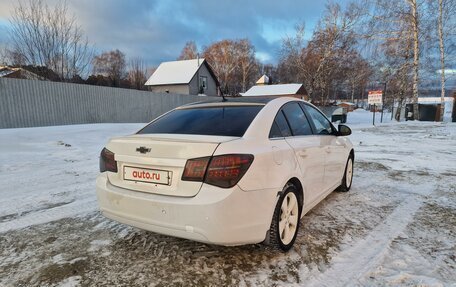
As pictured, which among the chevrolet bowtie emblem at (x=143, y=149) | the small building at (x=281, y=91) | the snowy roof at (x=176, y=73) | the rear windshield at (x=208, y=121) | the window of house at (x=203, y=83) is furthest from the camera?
the window of house at (x=203, y=83)

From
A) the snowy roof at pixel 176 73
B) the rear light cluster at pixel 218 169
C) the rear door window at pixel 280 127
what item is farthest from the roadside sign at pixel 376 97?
the snowy roof at pixel 176 73

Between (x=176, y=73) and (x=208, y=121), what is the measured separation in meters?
40.3

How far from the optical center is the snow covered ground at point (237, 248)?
8.28 feet

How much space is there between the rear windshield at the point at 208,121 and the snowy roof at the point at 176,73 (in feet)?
121

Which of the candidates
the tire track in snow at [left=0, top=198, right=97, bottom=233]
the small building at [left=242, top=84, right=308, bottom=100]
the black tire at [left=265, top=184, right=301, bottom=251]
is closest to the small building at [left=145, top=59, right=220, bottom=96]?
the small building at [left=242, top=84, right=308, bottom=100]

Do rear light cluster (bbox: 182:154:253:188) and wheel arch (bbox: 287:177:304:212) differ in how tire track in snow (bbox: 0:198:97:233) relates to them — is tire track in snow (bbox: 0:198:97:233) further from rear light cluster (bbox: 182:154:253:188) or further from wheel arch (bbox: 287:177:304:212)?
wheel arch (bbox: 287:177:304:212)

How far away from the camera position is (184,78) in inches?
1582

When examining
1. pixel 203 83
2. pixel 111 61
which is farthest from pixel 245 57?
pixel 111 61

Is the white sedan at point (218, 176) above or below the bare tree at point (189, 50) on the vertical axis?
below

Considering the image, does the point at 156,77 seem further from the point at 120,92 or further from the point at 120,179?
the point at 120,179

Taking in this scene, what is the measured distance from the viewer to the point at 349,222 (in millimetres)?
3723

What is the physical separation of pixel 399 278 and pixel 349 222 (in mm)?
1241

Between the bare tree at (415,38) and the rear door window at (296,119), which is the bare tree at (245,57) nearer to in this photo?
the bare tree at (415,38)

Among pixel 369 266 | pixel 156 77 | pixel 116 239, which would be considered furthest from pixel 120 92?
pixel 156 77
